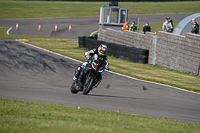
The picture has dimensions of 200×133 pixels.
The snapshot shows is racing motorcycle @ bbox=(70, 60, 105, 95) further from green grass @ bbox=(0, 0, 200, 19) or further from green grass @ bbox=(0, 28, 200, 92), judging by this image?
green grass @ bbox=(0, 0, 200, 19)

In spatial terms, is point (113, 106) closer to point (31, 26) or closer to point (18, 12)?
point (31, 26)

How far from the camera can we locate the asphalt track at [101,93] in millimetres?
9945

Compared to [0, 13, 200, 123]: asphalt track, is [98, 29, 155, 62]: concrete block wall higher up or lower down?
higher up

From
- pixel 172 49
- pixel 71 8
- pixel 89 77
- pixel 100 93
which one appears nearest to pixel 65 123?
pixel 89 77

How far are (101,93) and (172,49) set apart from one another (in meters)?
7.70

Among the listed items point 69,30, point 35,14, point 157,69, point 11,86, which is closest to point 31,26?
point 69,30

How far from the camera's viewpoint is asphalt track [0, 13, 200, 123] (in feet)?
32.6

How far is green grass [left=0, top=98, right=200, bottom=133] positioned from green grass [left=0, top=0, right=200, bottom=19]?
4073cm

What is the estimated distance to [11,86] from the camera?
40.0ft

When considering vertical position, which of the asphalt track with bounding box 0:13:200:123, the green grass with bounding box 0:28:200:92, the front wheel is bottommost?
the green grass with bounding box 0:28:200:92

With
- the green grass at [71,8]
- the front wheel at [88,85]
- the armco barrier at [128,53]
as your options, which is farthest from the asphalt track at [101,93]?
the green grass at [71,8]

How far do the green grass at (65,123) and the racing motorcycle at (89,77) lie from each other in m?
2.37

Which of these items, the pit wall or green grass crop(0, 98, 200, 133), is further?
the pit wall

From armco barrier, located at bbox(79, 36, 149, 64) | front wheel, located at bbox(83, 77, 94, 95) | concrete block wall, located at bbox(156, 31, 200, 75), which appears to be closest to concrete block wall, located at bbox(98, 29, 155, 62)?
armco barrier, located at bbox(79, 36, 149, 64)
